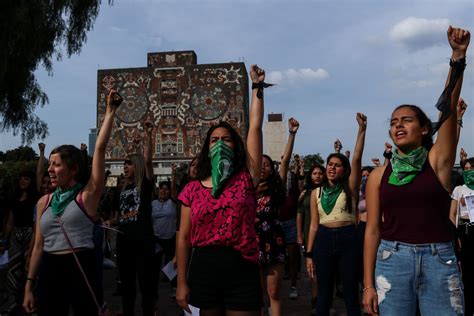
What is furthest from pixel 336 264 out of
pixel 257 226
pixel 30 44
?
pixel 30 44

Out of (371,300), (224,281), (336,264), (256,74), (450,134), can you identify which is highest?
(256,74)

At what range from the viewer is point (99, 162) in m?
3.59

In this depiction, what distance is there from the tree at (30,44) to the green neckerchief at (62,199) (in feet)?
29.8

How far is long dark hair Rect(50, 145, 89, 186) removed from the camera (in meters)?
3.79

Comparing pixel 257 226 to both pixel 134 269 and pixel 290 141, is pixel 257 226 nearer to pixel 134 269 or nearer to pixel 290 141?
pixel 290 141

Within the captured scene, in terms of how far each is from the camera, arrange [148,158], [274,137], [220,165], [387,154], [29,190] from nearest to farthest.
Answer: [220,165], [148,158], [387,154], [29,190], [274,137]

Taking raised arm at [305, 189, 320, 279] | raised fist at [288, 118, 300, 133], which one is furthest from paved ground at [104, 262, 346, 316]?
raised fist at [288, 118, 300, 133]

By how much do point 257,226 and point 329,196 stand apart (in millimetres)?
970

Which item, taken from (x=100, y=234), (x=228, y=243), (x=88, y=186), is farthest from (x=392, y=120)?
(x=100, y=234)

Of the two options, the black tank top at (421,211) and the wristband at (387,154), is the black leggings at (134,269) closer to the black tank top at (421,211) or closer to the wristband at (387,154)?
the wristband at (387,154)

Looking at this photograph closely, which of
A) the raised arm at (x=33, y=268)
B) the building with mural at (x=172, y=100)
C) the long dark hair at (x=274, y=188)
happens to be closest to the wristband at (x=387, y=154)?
the long dark hair at (x=274, y=188)

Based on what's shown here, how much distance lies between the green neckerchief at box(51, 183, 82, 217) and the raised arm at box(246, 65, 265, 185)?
4.51 ft

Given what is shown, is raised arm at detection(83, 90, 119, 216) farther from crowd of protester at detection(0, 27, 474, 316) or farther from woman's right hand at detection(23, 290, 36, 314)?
woman's right hand at detection(23, 290, 36, 314)

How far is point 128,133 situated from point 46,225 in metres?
54.2
